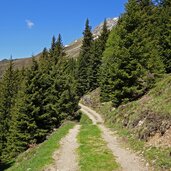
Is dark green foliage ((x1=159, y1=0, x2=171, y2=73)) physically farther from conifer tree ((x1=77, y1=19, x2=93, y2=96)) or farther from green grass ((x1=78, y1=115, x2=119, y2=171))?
conifer tree ((x1=77, y1=19, x2=93, y2=96))

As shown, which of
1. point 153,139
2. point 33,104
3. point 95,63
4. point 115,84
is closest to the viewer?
point 153,139

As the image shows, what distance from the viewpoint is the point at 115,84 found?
124 feet

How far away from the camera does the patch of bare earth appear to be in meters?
18.2

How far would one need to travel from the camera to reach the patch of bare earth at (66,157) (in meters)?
18.2

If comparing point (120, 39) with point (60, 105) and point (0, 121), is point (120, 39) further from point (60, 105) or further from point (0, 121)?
point (0, 121)

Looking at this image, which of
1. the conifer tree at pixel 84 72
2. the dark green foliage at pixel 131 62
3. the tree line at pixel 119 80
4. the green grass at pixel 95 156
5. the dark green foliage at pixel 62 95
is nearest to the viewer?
the green grass at pixel 95 156

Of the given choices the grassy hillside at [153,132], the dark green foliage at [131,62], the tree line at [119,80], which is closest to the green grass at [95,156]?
the grassy hillside at [153,132]

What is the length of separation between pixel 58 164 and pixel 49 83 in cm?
3215

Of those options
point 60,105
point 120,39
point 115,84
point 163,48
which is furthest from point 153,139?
point 60,105

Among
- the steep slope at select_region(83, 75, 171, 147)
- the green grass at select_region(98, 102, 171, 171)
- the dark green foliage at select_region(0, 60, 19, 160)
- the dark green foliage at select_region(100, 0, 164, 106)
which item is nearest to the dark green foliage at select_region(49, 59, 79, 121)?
Answer: the dark green foliage at select_region(0, 60, 19, 160)

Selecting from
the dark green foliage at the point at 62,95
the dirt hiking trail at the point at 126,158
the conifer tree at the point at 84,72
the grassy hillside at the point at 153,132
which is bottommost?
the dirt hiking trail at the point at 126,158

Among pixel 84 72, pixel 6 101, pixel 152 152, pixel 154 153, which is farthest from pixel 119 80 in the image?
pixel 84 72

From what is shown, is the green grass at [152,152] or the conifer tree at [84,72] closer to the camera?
the green grass at [152,152]

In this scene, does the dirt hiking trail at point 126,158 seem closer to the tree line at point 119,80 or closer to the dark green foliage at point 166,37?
the tree line at point 119,80
